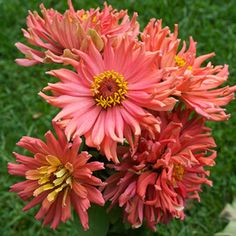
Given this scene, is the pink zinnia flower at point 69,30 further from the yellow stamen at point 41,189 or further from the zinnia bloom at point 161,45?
the yellow stamen at point 41,189

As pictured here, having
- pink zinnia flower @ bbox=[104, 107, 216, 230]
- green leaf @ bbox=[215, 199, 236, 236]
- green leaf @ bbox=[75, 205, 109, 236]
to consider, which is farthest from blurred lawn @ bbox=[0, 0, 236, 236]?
pink zinnia flower @ bbox=[104, 107, 216, 230]

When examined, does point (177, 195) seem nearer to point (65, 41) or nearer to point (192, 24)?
point (65, 41)

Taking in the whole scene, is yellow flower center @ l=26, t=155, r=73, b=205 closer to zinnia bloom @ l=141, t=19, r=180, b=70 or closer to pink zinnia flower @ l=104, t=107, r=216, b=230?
pink zinnia flower @ l=104, t=107, r=216, b=230

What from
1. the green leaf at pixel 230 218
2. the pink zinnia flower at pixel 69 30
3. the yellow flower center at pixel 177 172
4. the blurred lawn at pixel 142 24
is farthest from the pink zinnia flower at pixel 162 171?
the green leaf at pixel 230 218

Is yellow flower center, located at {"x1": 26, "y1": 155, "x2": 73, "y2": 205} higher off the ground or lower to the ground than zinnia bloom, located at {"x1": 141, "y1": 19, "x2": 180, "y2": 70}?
lower

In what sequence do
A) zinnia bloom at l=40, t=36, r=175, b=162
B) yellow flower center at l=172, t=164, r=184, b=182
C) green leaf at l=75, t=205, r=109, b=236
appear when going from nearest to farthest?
→ zinnia bloom at l=40, t=36, r=175, b=162 < yellow flower center at l=172, t=164, r=184, b=182 < green leaf at l=75, t=205, r=109, b=236

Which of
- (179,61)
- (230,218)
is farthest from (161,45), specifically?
(230,218)

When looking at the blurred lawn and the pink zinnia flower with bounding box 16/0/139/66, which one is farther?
the blurred lawn
